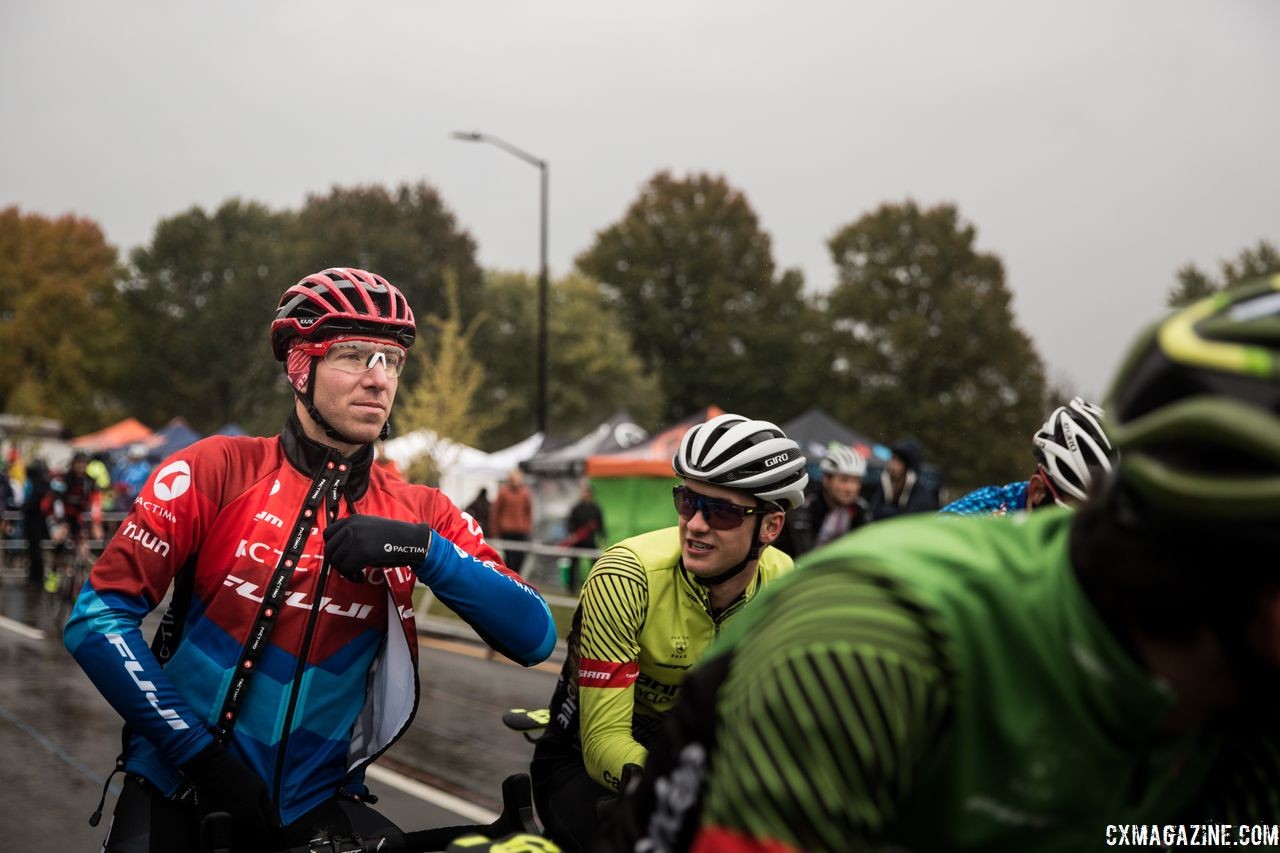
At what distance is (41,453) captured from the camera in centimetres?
4400

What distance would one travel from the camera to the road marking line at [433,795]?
22.9 ft

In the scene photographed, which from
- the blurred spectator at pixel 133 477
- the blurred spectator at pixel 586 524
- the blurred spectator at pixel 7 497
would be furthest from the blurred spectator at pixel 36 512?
the blurred spectator at pixel 586 524

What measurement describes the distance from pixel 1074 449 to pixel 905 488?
614 cm

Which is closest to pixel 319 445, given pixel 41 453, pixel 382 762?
pixel 382 762

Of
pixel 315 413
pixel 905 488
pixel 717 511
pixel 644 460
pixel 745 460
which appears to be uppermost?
pixel 315 413

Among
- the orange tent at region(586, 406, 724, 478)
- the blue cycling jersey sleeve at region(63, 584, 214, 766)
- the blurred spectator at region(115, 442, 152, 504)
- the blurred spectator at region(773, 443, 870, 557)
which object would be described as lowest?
the blurred spectator at region(115, 442, 152, 504)

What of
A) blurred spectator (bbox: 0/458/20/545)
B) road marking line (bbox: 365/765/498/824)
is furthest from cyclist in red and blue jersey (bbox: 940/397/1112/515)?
Result: blurred spectator (bbox: 0/458/20/545)

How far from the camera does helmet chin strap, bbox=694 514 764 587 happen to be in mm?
3551

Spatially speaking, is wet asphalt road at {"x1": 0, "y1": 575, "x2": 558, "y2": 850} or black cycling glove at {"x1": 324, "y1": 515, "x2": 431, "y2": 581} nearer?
black cycling glove at {"x1": 324, "y1": 515, "x2": 431, "y2": 581}

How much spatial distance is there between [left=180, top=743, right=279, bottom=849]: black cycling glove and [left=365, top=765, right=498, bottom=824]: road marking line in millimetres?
4155

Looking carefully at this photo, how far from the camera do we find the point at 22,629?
15039mm

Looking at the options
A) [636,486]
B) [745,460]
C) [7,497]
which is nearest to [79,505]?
[636,486]

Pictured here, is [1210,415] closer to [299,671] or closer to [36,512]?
[299,671]

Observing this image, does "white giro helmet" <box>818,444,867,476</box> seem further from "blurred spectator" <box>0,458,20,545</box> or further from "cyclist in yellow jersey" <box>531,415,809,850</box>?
"blurred spectator" <box>0,458,20,545</box>
